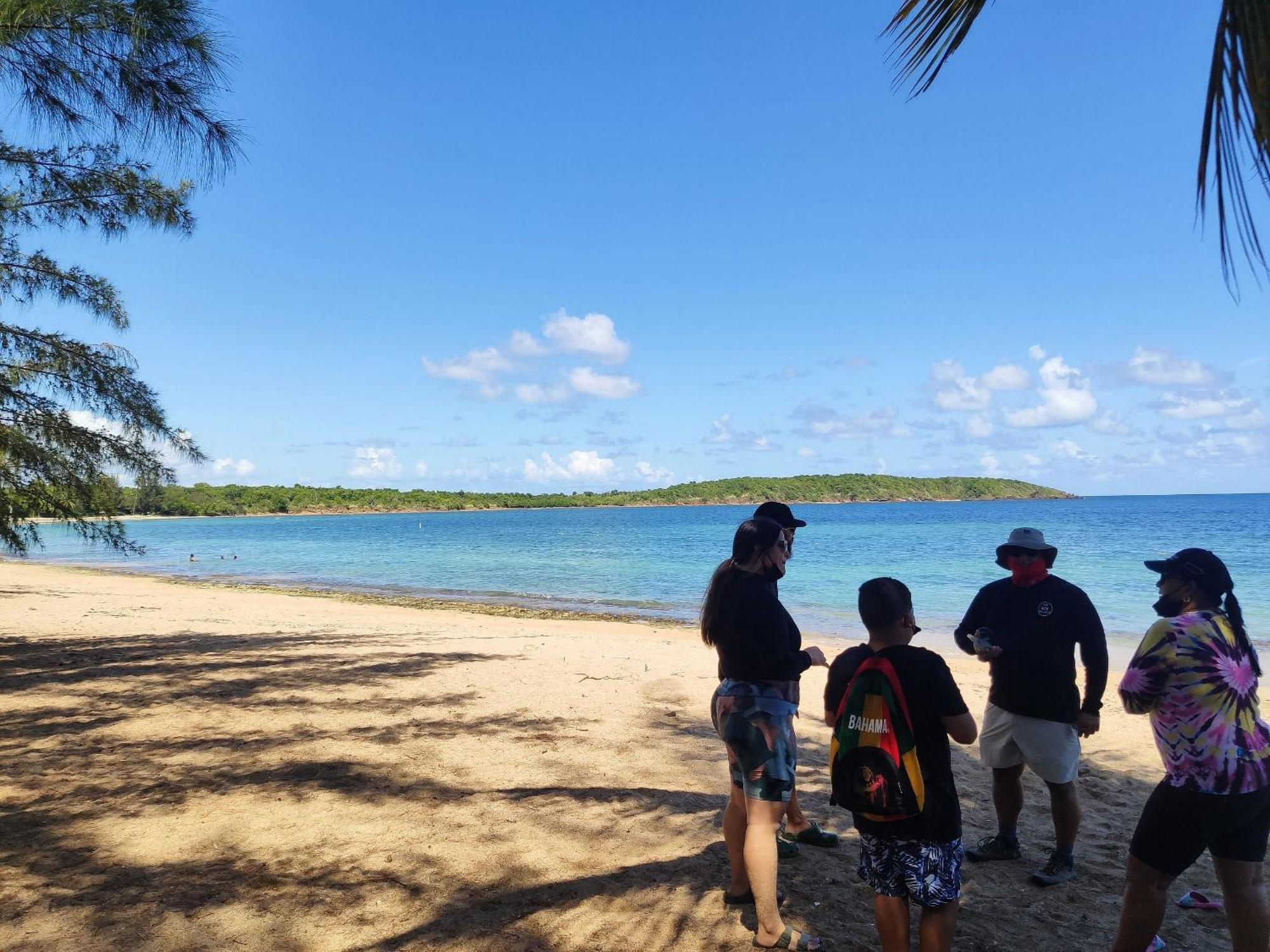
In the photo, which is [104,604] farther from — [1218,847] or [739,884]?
[1218,847]

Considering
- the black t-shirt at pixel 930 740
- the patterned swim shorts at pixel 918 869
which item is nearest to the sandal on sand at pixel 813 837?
the patterned swim shorts at pixel 918 869

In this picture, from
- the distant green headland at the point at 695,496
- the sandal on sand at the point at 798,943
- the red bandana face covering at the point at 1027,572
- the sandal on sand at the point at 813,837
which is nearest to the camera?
the sandal on sand at the point at 798,943

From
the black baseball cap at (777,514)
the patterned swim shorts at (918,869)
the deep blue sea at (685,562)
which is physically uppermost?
the black baseball cap at (777,514)

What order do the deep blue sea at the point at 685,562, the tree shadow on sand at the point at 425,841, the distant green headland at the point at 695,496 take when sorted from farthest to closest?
the distant green headland at the point at 695,496
the deep blue sea at the point at 685,562
the tree shadow on sand at the point at 425,841

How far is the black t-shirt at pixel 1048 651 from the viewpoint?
12.9 feet

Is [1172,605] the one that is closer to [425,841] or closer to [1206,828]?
[1206,828]

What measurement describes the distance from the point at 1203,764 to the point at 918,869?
3.54 ft

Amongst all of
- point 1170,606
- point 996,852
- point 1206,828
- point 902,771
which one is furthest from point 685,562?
point 902,771

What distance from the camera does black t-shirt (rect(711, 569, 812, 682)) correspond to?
10.8ft

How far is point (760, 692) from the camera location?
3.33 metres

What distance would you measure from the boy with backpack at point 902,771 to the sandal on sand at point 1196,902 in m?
1.93

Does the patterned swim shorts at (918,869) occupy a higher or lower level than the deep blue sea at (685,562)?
higher

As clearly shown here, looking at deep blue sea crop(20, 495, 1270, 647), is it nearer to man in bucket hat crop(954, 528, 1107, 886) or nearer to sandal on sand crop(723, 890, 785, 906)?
sandal on sand crop(723, 890, 785, 906)

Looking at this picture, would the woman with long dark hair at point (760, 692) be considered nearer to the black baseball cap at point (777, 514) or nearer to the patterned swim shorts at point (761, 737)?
the patterned swim shorts at point (761, 737)
